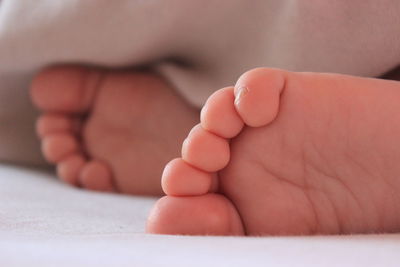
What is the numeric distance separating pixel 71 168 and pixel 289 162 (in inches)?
19.1

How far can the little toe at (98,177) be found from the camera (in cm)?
92

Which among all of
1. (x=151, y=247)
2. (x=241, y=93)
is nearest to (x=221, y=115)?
(x=241, y=93)

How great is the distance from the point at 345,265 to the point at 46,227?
0.28m

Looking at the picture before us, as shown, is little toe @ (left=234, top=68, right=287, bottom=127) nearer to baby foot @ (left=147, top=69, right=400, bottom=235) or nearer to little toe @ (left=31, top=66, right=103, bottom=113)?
baby foot @ (left=147, top=69, right=400, bottom=235)

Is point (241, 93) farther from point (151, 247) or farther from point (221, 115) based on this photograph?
point (151, 247)

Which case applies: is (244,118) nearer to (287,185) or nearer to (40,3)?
(287,185)

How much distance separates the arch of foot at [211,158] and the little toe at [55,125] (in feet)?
1.55

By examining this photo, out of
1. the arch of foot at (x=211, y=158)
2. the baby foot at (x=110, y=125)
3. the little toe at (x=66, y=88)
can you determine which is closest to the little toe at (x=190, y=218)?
the arch of foot at (x=211, y=158)

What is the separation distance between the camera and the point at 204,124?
51 cm

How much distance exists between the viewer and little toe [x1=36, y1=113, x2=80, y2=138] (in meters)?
0.96

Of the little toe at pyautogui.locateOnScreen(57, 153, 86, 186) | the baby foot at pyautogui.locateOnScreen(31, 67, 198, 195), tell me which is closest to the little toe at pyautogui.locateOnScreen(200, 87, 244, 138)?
the baby foot at pyautogui.locateOnScreen(31, 67, 198, 195)

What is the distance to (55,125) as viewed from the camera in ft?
3.14

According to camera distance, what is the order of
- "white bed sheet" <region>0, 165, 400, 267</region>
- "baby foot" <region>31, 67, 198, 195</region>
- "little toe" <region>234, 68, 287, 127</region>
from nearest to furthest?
1. "white bed sheet" <region>0, 165, 400, 267</region>
2. "little toe" <region>234, 68, 287, 127</region>
3. "baby foot" <region>31, 67, 198, 195</region>

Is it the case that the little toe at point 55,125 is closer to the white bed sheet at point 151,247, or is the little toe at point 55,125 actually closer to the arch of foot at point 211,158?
the white bed sheet at point 151,247
